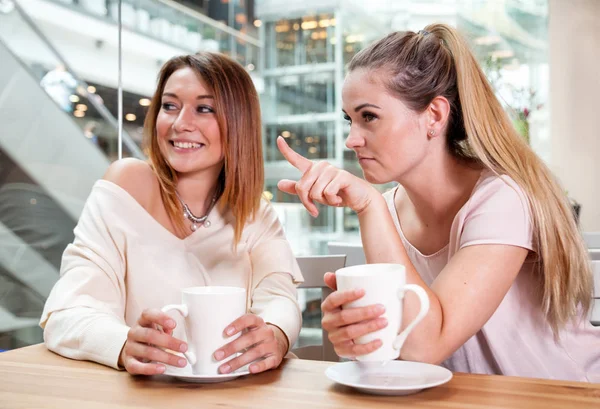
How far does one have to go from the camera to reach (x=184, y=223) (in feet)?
5.49

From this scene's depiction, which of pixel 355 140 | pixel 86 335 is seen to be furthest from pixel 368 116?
pixel 86 335

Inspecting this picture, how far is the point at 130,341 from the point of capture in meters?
1.02

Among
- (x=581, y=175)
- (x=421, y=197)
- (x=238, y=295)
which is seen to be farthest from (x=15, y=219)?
(x=581, y=175)

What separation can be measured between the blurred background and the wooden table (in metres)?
2.33

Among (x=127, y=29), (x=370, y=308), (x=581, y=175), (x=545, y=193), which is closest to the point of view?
(x=370, y=308)

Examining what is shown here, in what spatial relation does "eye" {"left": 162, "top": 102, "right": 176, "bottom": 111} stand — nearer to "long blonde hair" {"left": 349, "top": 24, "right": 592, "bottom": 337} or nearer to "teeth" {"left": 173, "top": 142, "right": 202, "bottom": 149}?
"teeth" {"left": 173, "top": 142, "right": 202, "bottom": 149}

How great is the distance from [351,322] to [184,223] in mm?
920

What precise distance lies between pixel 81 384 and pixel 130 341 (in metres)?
0.10

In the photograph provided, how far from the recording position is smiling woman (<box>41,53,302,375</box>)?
1365 mm

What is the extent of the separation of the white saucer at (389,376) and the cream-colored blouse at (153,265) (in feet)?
1.07

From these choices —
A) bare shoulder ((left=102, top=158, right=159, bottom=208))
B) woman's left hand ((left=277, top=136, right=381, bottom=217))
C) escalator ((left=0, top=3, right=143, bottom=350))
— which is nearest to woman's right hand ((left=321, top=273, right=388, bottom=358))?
woman's left hand ((left=277, top=136, right=381, bottom=217))

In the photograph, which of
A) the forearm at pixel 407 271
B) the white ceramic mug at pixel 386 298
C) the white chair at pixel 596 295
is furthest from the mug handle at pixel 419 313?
the white chair at pixel 596 295

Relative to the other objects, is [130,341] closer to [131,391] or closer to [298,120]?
[131,391]

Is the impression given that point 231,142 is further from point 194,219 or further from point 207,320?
point 207,320
